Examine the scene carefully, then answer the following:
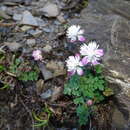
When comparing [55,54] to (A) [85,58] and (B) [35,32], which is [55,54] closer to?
(B) [35,32]

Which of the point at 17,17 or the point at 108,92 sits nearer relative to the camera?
the point at 108,92

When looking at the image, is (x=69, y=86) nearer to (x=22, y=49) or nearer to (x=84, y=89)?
(x=84, y=89)


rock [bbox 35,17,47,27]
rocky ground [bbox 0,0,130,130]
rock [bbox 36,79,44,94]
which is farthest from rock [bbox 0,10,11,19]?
rock [bbox 36,79,44,94]

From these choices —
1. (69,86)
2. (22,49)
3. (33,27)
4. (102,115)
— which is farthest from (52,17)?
(102,115)

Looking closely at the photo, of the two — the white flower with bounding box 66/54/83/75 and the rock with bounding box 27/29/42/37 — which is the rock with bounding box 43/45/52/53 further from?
the white flower with bounding box 66/54/83/75

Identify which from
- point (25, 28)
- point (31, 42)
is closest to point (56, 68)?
point (31, 42)

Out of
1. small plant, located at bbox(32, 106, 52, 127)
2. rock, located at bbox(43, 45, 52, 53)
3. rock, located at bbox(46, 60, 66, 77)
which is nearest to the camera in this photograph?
small plant, located at bbox(32, 106, 52, 127)

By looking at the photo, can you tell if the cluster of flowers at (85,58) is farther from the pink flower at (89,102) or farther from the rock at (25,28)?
the rock at (25,28)
